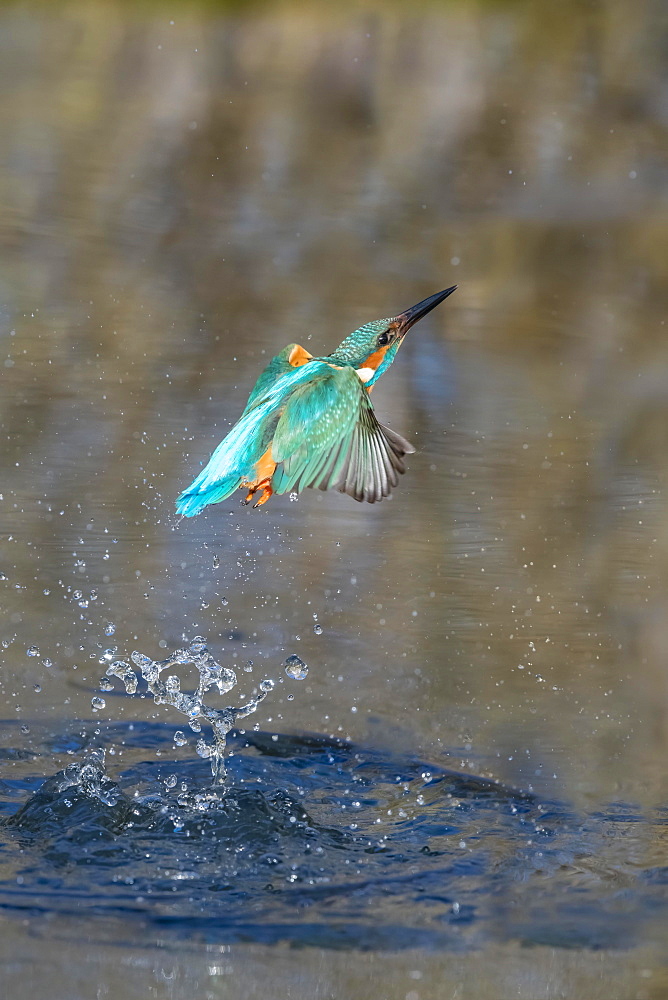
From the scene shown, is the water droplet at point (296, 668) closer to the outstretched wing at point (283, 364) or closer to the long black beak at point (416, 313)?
the outstretched wing at point (283, 364)

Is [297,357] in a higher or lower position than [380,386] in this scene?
lower

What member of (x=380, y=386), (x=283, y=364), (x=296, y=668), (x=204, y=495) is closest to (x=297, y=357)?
(x=283, y=364)

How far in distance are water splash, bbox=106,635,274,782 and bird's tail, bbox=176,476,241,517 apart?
0.48 m

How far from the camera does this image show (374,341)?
6.10 feet

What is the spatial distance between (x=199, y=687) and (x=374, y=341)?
75cm

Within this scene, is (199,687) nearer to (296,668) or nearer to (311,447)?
(296,668)

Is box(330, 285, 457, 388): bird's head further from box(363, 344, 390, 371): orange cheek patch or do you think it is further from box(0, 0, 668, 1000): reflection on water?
box(0, 0, 668, 1000): reflection on water

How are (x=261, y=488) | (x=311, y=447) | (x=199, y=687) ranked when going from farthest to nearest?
1. (x=199, y=687)
2. (x=261, y=488)
3. (x=311, y=447)

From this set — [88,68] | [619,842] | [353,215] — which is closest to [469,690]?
[619,842]

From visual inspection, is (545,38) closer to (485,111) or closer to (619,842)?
(485,111)

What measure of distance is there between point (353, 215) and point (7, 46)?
3.67ft

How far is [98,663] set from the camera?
7.79 feet

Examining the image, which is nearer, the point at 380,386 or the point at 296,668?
the point at 296,668

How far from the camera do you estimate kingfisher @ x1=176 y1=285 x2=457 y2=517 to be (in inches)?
64.9
